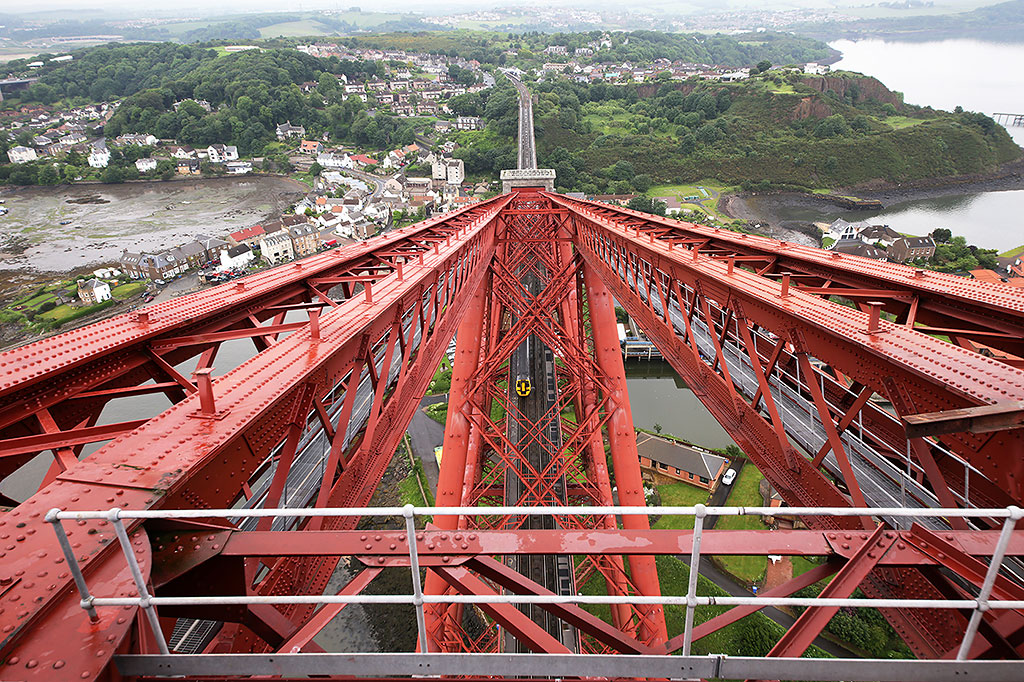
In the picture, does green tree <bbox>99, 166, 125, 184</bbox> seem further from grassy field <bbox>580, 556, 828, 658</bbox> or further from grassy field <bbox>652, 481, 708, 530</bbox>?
grassy field <bbox>580, 556, 828, 658</bbox>

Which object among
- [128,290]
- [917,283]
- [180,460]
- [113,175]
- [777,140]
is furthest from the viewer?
[113,175]

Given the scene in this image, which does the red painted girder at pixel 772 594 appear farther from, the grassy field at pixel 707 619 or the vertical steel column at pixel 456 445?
the grassy field at pixel 707 619

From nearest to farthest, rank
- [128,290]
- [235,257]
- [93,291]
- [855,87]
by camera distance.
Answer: [93,291] → [128,290] → [235,257] → [855,87]

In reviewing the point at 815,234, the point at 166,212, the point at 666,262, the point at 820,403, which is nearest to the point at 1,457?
the point at 820,403

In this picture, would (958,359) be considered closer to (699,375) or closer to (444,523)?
(699,375)

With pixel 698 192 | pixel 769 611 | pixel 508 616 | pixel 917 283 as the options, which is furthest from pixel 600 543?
pixel 698 192

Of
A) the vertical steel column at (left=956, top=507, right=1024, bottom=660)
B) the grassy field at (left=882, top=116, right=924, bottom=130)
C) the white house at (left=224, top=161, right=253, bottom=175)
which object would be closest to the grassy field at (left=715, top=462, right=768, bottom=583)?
the vertical steel column at (left=956, top=507, right=1024, bottom=660)

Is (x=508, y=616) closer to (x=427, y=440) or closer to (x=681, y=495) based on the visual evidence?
(x=681, y=495)
